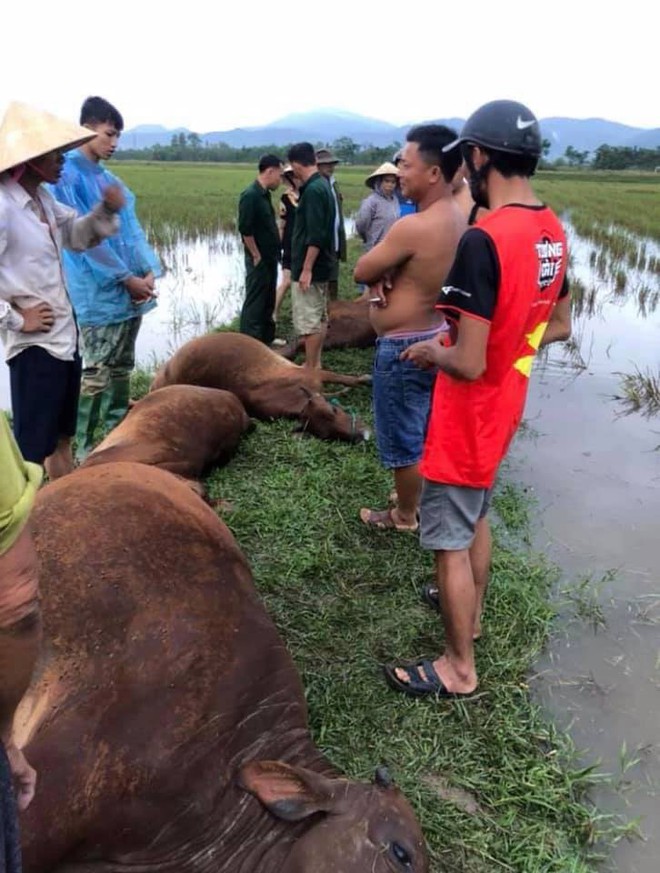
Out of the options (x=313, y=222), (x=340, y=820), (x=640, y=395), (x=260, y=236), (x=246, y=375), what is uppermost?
(x=313, y=222)

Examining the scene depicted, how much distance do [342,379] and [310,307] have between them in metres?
0.74

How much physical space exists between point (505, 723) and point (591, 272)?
12730 millimetres

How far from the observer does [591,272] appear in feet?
46.5

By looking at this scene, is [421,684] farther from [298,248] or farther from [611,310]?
[611,310]

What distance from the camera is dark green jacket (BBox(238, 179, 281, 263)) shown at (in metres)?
7.43

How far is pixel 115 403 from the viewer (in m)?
5.62

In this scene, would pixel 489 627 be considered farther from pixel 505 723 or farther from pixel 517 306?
pixel 517 306

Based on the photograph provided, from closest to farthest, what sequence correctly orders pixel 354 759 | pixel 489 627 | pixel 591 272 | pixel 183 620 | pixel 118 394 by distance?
pixel 183 620, pixel 354 759, pixel 489 627, pixel 118 394, pixel 591 272

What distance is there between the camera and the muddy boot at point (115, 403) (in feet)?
18.0

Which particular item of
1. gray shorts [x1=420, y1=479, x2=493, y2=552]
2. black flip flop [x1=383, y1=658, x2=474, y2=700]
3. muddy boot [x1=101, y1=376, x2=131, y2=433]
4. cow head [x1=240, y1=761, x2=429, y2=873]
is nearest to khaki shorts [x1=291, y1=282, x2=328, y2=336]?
muddy boot [x1=101, y1=376, x2=131, y2=433]

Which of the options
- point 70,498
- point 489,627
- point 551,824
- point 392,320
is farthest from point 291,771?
point 392,320

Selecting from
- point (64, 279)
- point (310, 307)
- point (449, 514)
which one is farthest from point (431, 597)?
point (310, 307)

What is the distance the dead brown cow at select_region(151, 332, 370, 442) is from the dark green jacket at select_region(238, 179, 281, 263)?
1.44m

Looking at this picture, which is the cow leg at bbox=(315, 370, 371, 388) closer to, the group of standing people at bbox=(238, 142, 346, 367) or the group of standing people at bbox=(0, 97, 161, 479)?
the group of standing people at bbox=(238, 142, 346, 367)
